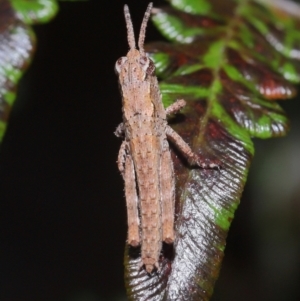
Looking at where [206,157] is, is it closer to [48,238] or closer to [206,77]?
[206,77]

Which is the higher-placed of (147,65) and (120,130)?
(147,65)

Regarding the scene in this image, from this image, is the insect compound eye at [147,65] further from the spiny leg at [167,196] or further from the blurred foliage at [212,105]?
the spiny leg at [167,196]

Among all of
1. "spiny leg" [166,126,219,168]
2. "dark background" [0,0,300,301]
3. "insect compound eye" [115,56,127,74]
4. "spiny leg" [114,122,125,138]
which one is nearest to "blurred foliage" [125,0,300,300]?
"spiny leg" [166,126,219,168]

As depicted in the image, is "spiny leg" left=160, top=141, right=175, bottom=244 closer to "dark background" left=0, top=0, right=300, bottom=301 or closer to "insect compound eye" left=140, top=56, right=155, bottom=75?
"insect compound eye" left=140, top=56, right=155, bottom=75

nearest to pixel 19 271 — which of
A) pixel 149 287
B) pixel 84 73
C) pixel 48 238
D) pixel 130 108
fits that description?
pixel 48 238

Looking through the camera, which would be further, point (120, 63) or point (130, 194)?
point (120, 63)

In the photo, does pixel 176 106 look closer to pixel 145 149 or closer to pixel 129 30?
pixel 145 149

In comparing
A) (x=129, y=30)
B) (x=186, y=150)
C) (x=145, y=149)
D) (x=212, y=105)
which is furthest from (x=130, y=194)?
(x=129, y=30)

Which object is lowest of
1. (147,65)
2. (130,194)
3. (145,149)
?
(130,194)

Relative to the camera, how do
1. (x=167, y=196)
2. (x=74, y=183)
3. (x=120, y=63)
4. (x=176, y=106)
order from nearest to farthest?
(x=167, y=196), (x=176, y=106), (x=120, y=63), (x=74, y=183)
